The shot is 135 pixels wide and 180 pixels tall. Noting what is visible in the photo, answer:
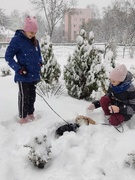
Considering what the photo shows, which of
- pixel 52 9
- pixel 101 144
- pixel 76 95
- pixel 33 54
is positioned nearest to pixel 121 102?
pixel 101 144

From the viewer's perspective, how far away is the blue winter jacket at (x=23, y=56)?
12.1ft

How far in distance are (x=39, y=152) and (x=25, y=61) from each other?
5.42ft

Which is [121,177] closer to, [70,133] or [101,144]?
[101,144]

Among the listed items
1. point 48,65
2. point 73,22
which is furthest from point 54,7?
point 73,22

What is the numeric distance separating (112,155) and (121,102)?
120 centimetres

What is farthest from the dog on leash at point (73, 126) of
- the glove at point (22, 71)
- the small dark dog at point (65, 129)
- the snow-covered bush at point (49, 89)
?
the snow-covered bush at point (49, 89)

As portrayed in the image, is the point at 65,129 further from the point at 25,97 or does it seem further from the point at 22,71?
the point at 22,71

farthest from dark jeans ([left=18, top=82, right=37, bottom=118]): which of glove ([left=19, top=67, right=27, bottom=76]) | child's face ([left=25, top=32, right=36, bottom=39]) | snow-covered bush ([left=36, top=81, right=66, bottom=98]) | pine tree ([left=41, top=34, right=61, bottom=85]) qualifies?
pine tree ([left=41, top=34, right=61, bottom=85])

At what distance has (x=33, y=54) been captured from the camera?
3.89 m

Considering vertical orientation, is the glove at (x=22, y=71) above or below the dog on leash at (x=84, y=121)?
above

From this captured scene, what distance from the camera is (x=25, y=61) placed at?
3.83 m

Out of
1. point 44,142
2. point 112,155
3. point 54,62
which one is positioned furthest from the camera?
point 54,62

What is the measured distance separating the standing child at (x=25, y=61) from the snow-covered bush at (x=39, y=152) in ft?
4.29

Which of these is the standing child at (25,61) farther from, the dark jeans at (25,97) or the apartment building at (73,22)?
the apartment building at (73,22)
